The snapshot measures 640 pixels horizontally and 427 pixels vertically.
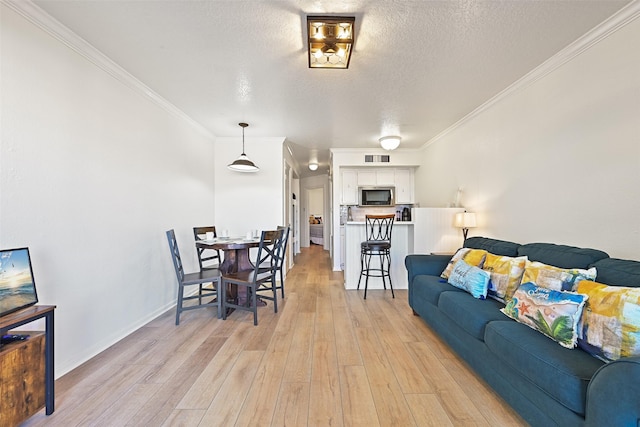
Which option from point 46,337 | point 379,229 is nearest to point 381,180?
point 379,229

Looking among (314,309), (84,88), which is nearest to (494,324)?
(314,309)

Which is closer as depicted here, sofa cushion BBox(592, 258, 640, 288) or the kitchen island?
sofa cushion BBox(592, 258, 640, 288)

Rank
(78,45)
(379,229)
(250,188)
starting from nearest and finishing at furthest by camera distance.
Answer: (78,45) → (379,229) → (250,188)

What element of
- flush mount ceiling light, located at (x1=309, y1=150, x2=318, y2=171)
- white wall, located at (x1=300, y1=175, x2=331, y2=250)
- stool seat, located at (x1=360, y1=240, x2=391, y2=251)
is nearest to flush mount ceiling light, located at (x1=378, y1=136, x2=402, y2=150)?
stool seat, located at (x1=360, y1=240, x2=391, y2=251)

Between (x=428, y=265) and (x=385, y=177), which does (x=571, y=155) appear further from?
(x=385, y=177)

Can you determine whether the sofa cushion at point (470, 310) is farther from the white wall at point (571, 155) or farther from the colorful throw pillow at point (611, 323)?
the white wall at point (571, 155)

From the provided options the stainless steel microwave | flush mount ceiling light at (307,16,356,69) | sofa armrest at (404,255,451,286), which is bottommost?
sofa armrest at (404,255,451,286)

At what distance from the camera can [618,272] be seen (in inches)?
60.9

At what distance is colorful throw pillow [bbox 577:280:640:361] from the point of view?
1.21m

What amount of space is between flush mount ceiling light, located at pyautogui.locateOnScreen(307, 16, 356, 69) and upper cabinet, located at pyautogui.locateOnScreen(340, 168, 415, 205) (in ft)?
12.4

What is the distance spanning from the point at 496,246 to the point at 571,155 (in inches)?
38.5

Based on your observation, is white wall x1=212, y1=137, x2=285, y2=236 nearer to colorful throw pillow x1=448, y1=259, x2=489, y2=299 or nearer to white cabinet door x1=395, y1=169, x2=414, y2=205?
white cabinet door x1=395, y1=169, x2=414, y2=205

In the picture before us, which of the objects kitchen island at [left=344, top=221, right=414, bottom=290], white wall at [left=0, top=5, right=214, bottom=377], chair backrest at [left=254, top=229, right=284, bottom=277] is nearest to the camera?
white wall at [left=0, top=5, right=214, bottom=377]

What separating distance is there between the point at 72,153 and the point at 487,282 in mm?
3457
